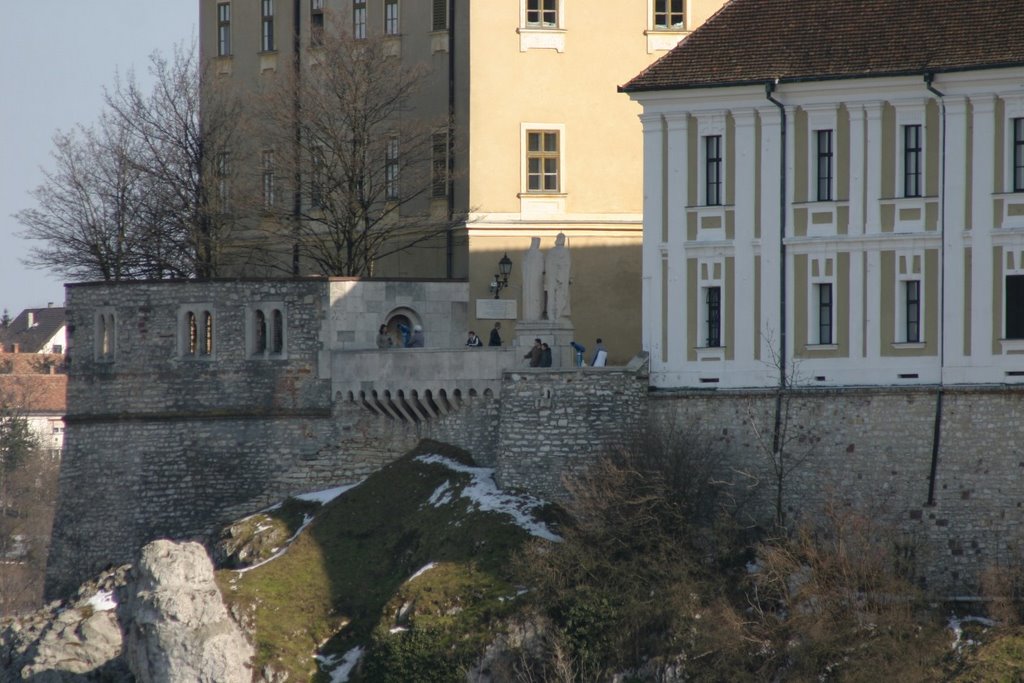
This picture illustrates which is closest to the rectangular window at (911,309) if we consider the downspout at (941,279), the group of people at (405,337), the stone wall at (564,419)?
the downspout at (941,279)

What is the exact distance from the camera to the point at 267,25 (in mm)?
80062

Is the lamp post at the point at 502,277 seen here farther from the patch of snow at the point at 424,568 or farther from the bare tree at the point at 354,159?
the patch of snow at the point at 424,568

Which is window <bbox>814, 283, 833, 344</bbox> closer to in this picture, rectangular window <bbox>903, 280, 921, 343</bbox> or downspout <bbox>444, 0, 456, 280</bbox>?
rectangular window <bbox>903, 280, 921, 343</bbox>

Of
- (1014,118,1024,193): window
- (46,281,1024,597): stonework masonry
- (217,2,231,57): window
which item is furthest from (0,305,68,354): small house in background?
(1014,118,1024,193): window

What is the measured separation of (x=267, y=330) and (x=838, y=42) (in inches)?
641

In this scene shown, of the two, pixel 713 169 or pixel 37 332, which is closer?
pixel 713 169

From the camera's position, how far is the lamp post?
7275 cm

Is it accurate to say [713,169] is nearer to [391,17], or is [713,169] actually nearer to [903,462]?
[903,462]

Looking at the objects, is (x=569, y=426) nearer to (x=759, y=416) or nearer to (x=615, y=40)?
(x=759, y=416)

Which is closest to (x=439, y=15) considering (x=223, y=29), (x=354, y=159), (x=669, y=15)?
(x=354, y=159)

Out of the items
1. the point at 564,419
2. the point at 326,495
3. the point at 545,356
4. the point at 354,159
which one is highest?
the point at 354,159

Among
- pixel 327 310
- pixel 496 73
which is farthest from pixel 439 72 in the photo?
pixel 327 310

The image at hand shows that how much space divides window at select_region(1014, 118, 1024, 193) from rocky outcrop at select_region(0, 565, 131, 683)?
2326 centimetres

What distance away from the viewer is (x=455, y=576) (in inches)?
2379
